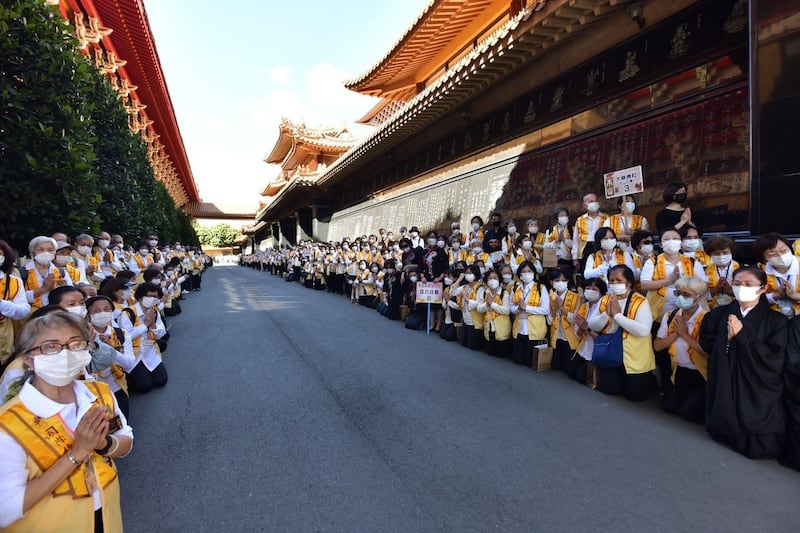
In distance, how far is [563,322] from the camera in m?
5.24

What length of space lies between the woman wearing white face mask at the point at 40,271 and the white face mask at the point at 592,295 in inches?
243

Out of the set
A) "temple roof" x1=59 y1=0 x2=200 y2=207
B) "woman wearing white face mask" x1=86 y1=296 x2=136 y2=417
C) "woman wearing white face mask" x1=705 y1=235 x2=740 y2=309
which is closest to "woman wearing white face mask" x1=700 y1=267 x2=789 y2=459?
"woman wearing white face mask" x1=705 y1=235 x2=740 y2=309

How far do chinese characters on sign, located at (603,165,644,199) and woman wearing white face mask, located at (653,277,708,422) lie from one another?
2.29 m

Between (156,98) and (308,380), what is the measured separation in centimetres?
1719

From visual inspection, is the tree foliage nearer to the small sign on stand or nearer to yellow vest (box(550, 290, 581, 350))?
the small sign on stand

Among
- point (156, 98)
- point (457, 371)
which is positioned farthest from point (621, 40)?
point (156, 98)

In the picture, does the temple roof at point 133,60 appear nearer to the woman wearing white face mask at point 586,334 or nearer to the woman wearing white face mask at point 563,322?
the woman wearing white face mask at point 563,322

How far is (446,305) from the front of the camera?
7512 mm

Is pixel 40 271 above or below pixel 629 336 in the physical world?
above

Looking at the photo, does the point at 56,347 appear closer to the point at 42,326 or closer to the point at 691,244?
the point at 42,326

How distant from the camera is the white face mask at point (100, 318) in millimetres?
3609

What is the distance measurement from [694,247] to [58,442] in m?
5.38

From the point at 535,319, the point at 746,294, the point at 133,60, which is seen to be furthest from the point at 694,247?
the point at 133,60

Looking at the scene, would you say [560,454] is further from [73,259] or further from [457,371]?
[73,259]
